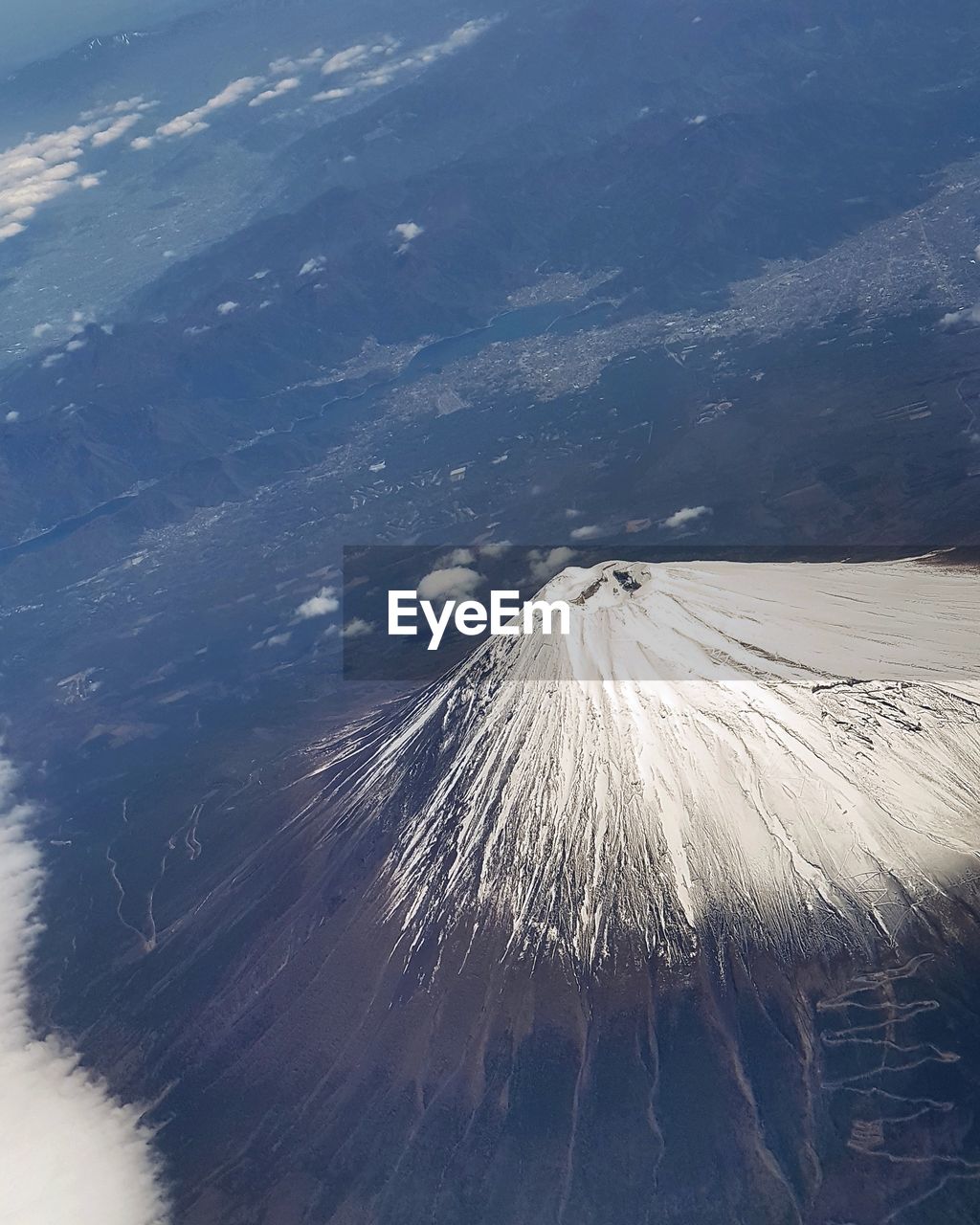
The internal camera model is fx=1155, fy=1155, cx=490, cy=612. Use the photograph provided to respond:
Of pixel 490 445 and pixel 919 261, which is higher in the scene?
pixel 919 261

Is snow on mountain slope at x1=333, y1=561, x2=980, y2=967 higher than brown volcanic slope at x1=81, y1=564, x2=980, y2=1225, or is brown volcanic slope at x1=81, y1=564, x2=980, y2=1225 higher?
snow on mountain slope at x1=333, y1=561, x2=980, y2=967

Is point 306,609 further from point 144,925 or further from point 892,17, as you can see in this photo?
point 892,17

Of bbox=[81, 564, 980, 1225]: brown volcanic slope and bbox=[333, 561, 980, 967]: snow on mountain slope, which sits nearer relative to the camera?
bbox=[81, 564, 980, 1225]: brown volcanic slope

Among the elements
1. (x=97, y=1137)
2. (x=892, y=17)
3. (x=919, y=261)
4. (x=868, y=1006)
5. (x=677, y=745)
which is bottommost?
(x=97, y=1137)

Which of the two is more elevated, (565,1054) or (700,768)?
(700,768)

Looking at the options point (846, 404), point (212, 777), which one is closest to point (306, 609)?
point (212, 777)

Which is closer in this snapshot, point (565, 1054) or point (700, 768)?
point (565, 1054)

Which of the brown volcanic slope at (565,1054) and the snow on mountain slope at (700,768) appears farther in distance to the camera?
the snow on mountain slope at (700,768)

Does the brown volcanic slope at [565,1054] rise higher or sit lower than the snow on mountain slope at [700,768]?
lower
